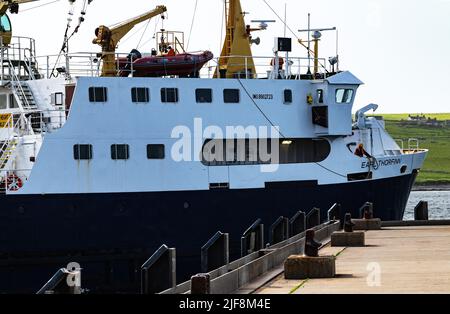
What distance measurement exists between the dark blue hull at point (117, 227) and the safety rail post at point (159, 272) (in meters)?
13.6

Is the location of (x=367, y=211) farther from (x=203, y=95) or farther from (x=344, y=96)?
(x=203, y=95)

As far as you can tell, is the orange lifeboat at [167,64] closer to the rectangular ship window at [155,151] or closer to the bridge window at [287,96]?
the bridge window at [287,96]

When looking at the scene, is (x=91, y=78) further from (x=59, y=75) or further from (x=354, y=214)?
(x=354, y=214)

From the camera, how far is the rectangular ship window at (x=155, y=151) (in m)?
37.8

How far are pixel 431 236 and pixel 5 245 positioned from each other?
44.8 feet

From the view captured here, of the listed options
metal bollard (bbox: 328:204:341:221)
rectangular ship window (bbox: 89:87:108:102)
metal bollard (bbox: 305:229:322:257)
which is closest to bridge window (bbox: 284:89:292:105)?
metal bollard (bbox: 328:204:341:221)

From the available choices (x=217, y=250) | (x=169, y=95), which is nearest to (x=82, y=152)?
(x=169, y=95)

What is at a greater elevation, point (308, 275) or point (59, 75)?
point (59, 75)

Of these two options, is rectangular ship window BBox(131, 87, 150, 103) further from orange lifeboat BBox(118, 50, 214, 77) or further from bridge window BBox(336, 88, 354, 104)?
bridge window BBox(336, 88, 354, 104)

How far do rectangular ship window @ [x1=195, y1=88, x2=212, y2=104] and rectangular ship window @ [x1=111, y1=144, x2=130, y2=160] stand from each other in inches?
136

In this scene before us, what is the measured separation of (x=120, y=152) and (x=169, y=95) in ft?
9.69

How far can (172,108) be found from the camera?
126ft

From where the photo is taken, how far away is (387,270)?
2280cm
